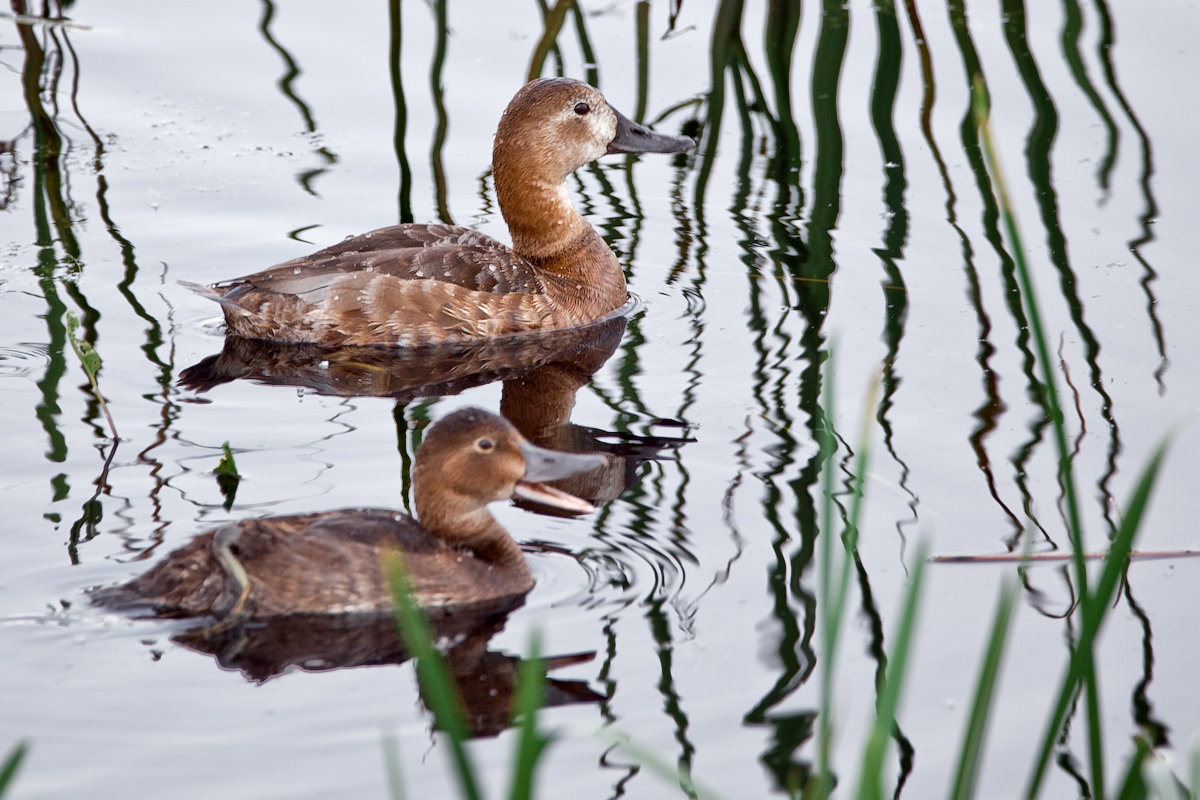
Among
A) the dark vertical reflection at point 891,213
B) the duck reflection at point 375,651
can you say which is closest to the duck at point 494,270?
the dark vertical reflection at point 891,213

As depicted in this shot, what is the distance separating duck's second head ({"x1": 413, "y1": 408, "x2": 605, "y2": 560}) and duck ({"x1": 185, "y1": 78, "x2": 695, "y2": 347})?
2226 millimetres

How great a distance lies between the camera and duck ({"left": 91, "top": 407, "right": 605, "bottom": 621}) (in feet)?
14.8

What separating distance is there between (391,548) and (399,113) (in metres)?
5.00

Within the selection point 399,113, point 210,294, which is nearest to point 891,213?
point 399,113

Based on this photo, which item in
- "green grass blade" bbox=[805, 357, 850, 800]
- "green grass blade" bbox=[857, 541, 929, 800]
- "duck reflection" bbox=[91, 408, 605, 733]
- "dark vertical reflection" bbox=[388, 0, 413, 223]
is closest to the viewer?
"green grass blade" bbox=[857, 541, 929, 800]

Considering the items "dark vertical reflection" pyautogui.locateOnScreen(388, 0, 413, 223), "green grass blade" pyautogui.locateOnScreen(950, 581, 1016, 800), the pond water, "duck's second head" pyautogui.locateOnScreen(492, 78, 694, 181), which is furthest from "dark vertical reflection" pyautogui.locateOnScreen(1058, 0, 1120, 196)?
"green grass blade" pyautogui.locateOnScreen(950, 581, 1016, 800)

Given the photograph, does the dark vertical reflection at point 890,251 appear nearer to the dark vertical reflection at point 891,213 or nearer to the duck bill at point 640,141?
the dark vertical reflection at point 891,213

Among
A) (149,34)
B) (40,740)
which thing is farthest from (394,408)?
(149,34)

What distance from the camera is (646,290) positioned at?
7.69 metres

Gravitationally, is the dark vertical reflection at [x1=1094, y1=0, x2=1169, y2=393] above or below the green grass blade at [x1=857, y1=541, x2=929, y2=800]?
below

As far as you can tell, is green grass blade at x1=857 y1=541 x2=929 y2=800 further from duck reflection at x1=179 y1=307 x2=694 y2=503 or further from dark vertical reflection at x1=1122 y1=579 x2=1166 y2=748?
duck reflection at x1=179 y1=307 x2=694 y2=503

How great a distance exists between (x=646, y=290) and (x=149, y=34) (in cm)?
433

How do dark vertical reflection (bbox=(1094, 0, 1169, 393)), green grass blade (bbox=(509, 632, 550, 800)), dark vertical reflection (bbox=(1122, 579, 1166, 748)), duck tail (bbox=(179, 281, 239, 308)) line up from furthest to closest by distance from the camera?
1. duck tail (bbox=(179, 281, 239, 308))
2. dark vertical reflection (bbox=(1094, 0, 1169, 393))
3. dark vertical reflection (bbox=(1122, 579, 1166, 748))
4. green grass blade (bbox=(509, 632, 550, 800))

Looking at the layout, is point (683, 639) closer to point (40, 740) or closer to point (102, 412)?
point (40, 740)
